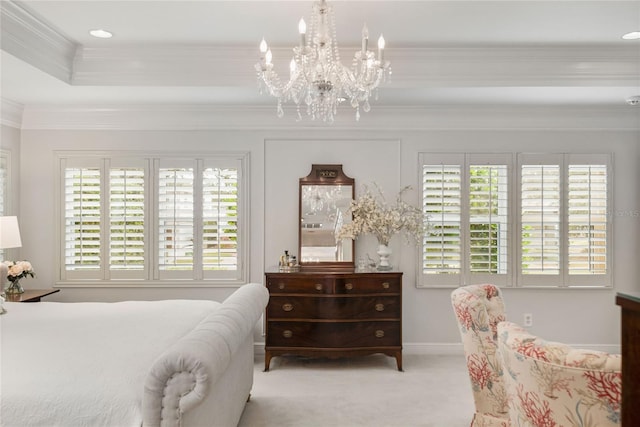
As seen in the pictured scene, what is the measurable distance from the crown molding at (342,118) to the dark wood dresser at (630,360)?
3.82m

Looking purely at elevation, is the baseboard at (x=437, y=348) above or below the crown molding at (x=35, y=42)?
below

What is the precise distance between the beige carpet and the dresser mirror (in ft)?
3.26

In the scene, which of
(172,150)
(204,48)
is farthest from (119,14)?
(172,150)

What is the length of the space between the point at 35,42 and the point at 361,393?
3.51 meters

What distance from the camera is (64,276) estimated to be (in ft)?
15.5

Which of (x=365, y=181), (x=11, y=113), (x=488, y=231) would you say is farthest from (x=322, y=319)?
(x=11, y=113)

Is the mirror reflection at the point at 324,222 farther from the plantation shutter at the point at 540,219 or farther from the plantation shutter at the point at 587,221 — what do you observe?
the plantation shutter at the point at 587,221

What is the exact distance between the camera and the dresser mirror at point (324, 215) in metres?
4.69

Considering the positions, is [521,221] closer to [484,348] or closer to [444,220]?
[444,220]

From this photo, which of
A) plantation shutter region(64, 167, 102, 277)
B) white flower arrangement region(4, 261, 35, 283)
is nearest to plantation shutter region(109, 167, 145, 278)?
plantation shutter region(64, 167, 102, 277)

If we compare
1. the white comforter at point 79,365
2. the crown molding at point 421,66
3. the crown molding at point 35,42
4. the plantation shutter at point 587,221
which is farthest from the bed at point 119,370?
the plantation shutter at point 587,221

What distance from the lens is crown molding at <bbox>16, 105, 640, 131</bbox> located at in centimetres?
466

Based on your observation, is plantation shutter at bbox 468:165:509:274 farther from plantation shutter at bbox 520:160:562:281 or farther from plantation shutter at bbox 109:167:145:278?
plantation shutter at bbox 109:167:145:278

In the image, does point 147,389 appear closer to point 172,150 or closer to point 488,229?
point 172,150
